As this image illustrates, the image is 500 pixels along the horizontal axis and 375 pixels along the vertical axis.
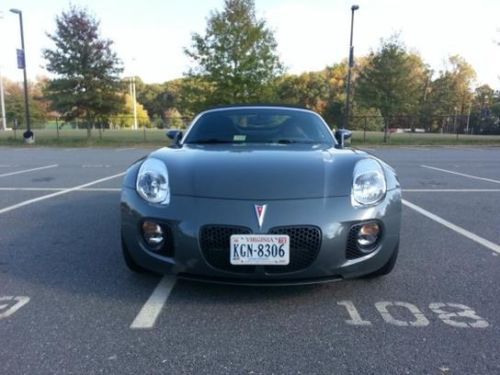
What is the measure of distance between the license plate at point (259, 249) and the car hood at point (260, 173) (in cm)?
24

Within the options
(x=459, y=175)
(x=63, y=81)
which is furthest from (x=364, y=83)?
(x=63, y=81)

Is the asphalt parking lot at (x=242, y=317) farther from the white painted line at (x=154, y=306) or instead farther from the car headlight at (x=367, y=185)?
the car headlight at (x=367, y=185)

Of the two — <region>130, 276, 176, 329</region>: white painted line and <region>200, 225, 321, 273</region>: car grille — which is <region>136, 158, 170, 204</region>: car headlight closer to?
<region>200, 225, 321, 273</region>: car grille

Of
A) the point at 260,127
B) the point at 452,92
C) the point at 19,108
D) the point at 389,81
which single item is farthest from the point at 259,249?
the point at 19,108

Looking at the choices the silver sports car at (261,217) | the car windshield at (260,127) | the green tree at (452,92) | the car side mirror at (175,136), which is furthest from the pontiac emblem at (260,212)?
the green tree at (452,92)

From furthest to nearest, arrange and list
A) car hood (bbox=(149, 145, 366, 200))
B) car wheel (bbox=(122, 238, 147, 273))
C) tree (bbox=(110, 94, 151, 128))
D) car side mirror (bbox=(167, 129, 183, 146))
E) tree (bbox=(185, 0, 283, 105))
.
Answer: tree (bbox=(110, 94, 151, 128))
tree (bbox=(185, 0, 283, 105))
car side mirror (bbox=(167, 129, 183, 146))
car wheel (bbox=(122, 238, 147, 273))
car hood (bbox=(149, 145, 366, 200))

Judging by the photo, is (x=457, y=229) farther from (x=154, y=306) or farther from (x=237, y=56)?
(x=237, y=56)

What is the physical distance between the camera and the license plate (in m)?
2.29

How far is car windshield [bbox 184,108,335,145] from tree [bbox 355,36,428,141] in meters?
19.0

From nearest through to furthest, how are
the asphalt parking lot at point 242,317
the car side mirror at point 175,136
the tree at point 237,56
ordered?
the asphalt parking lot at point 242,317
the car side mirror at point 175,136
the tree at point 237,56

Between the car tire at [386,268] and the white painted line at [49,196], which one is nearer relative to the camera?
the car tire at [386,268]

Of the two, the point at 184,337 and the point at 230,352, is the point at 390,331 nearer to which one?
the point at 230,352

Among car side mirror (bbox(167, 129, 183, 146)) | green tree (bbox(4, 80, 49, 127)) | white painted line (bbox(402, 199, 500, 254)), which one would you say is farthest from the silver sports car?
green tree (bbox(4, 80, 49, 127))

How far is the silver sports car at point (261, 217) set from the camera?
232 centimetres
